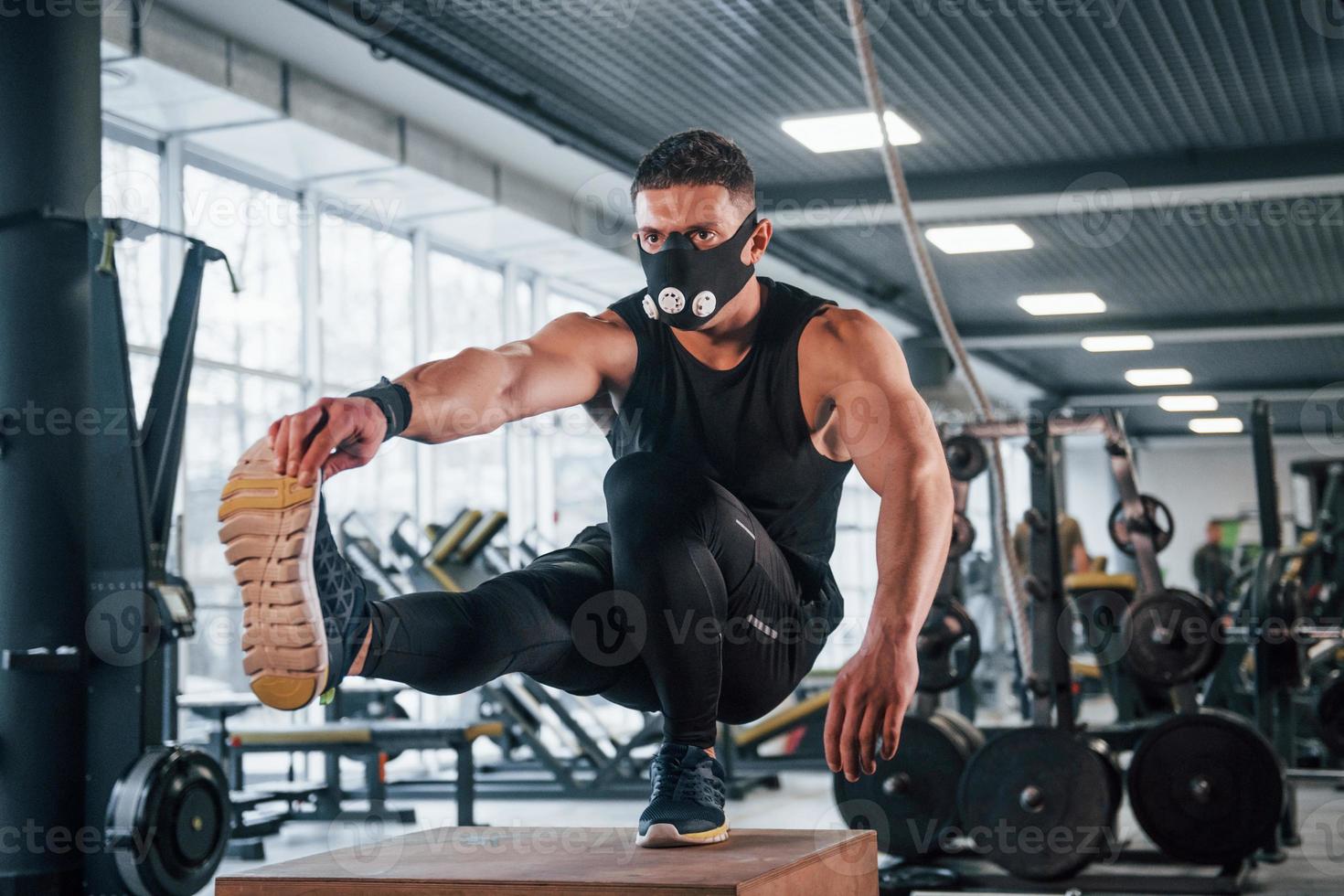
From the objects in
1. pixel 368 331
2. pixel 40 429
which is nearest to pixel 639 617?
pixel 40 429

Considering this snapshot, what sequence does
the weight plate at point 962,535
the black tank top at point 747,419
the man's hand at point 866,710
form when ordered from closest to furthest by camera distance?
the man's hand at point 866,710 < the black tank top at point 747,419 < the weight plate at point 962,535

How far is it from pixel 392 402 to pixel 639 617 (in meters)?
0.40

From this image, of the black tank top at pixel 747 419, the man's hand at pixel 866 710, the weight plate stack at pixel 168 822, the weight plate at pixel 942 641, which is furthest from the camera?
the weight plate at pixel 942 641

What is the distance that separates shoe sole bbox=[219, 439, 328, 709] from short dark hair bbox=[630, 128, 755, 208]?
0.61 m

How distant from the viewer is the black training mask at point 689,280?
165 centimetres

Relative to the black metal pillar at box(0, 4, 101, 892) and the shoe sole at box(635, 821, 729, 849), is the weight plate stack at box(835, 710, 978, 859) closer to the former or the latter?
the black metal pillar at box(0, 4, 101, 892)

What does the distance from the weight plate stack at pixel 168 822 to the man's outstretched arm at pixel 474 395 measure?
219 cm

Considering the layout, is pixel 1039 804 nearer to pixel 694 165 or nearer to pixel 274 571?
pixel 694 165

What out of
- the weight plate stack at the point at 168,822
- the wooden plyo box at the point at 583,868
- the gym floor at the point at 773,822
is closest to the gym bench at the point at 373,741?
the gym floor at the point at 773,822

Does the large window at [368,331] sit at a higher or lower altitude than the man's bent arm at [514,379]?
higher

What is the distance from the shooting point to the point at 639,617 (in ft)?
5.21

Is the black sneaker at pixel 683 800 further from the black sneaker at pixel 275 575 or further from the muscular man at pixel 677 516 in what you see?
the black sneaker at pixel 275 575

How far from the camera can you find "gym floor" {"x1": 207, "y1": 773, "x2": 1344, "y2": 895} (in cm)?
466

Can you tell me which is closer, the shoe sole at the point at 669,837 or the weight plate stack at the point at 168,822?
the shoe sole at the point at 669,837
